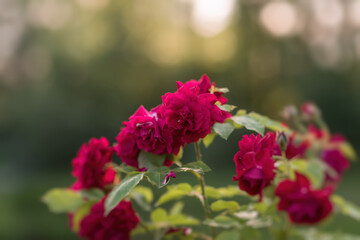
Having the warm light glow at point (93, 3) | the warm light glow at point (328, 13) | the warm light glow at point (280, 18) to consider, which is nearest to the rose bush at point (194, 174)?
the warm light glow at point (328, 13)

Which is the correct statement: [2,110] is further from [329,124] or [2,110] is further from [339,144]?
[339,144]

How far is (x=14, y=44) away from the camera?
7.00 metres

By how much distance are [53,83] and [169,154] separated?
656cm

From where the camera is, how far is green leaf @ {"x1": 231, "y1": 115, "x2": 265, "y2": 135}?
514 mm

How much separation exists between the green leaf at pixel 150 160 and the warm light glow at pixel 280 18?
704 centimetres

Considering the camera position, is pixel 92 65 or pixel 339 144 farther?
pixel 92 65

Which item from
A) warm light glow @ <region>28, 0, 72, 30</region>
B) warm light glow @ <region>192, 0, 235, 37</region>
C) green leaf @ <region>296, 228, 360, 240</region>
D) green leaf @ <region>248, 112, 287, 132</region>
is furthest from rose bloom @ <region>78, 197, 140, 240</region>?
warm light glow @ <region>28, 0, 72, 30</region>

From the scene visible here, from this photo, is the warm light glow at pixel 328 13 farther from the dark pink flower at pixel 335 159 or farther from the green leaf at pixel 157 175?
the green leaf at pixel 157 175

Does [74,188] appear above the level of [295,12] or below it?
below

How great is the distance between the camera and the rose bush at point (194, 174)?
0.49 m

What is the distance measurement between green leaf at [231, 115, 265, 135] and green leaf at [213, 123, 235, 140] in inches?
0.5

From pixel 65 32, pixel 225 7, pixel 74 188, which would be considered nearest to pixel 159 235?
pixel 74 188

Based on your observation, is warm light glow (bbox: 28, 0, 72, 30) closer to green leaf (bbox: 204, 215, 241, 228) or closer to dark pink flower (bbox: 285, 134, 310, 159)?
dark pink flower (bbox: 285, 134, 310, 159)

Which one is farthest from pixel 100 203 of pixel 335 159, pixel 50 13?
pixel 50 13
